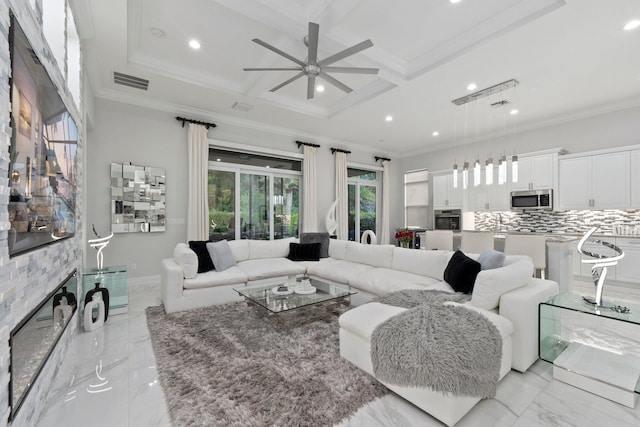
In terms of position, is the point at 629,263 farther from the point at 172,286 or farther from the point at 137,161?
the point at 137,161

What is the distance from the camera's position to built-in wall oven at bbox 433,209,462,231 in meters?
6.72

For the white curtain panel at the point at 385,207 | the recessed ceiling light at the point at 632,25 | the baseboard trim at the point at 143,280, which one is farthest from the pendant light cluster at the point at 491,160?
the baseboard trim at the point at 143,280

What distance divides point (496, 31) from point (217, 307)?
4.34 meters

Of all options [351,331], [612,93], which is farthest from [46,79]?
[612,93]

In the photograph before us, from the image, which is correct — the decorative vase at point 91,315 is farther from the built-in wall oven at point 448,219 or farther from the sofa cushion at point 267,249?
the built-in wall oven at point 448,219

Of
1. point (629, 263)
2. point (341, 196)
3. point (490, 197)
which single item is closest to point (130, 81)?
point (341, 196)

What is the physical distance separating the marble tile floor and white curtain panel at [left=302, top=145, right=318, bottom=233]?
431cm

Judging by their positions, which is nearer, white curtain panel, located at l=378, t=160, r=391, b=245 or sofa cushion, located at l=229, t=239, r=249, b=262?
sofa cushion, located at l=229, t=239, r=249, b=262

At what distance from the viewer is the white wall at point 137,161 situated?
425 centimetres

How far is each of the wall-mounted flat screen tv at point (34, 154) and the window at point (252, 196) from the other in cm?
330

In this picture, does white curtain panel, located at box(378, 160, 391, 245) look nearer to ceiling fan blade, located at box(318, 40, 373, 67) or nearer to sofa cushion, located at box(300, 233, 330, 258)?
sofa cushion, located at box(300, 233, 330, 258)

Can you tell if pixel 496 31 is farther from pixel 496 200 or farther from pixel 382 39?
pixel 496 200

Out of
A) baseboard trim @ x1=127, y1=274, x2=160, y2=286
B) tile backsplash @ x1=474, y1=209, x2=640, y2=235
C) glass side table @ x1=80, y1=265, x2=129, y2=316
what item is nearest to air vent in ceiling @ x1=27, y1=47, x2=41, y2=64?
glass side table @ x1=80, y1=265, x2=129, y2=316

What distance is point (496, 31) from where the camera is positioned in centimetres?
291
